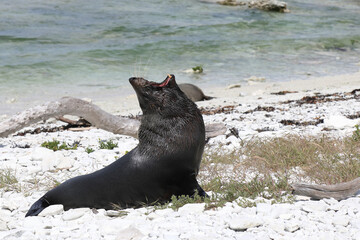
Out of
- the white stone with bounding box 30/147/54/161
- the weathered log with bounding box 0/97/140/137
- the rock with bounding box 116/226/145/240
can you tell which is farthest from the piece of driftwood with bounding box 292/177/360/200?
the weathered log with bounding box 0/97/140/137

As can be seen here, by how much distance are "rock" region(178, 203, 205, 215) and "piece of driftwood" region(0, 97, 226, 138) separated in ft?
10.6

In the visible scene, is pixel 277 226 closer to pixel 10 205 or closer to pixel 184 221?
pixel 184 221

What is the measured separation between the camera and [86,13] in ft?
98.5

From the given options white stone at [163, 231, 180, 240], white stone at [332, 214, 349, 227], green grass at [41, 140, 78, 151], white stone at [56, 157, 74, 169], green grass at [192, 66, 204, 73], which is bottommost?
green grass at [192, 66, 204, 73]

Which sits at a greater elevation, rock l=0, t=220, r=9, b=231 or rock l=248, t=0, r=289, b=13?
rock l=248, t=0, r=289, b=13

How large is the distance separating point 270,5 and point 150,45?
649 inches

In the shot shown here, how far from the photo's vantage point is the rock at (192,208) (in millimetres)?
4039

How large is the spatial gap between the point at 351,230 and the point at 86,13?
28.5m

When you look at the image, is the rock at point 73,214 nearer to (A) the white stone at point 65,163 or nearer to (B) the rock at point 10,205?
(B) the rock at point 10,205

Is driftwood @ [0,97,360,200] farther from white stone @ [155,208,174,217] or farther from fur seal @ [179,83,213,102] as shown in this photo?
fur seal @ [179,83,213,102]

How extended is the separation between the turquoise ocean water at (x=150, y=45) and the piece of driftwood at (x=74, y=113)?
5.95 meters

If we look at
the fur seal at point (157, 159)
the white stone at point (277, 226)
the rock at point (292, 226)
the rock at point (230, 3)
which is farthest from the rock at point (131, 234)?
the rock at point (230, 3)

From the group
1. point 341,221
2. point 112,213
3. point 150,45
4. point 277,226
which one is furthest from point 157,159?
point 150,45

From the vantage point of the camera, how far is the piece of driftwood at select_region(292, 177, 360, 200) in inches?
159
